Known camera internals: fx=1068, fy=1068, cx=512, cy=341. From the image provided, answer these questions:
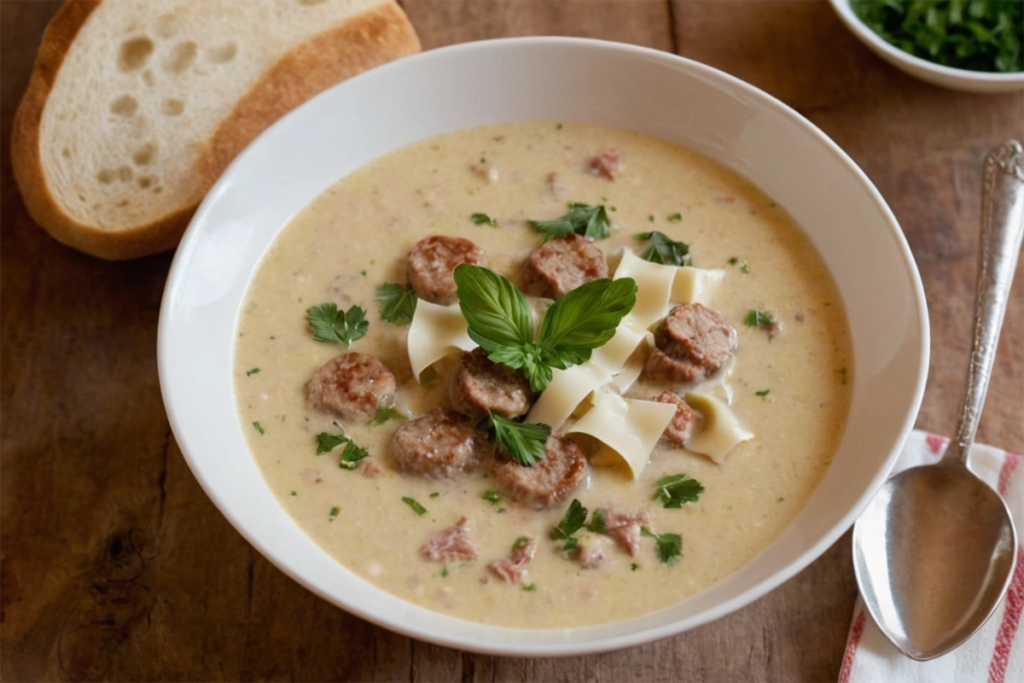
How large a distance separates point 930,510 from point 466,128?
7.22ft

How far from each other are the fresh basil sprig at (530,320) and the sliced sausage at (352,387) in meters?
0.39

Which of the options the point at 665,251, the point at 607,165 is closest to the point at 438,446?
the point at 665,251

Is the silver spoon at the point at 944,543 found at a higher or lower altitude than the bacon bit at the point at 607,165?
lower

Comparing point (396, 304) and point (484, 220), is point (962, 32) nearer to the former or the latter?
point (484, 220)

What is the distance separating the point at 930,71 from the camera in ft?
14.8

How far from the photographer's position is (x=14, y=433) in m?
3.91

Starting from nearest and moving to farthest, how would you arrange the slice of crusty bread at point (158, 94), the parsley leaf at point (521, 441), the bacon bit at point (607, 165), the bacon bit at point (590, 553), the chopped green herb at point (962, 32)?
the bacon bit at point (590, 553) < the parsley leaf at point (521, 441) < the bacon bit at point (607, 165) < the slice of crusty bread at point (158, 94) < the chopped green herb at point (962, 32)

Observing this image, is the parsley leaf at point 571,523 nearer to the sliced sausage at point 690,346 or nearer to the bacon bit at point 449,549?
the bacon bit at point 449,549

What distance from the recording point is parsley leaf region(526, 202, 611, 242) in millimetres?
3816

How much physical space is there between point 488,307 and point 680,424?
0.71 m

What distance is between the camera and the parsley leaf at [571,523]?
3.17m

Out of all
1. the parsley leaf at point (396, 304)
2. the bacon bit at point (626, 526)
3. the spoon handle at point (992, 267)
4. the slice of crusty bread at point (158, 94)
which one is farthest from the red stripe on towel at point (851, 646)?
the slice of crusty bread at point (158, 94)

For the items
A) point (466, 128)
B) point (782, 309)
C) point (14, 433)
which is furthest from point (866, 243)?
point (14, 433)

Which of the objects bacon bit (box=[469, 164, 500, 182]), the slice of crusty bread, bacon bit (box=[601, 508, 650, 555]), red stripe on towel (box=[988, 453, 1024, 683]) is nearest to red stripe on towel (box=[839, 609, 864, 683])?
red stripe on towel (box=[988, 453, 1024, 683])
